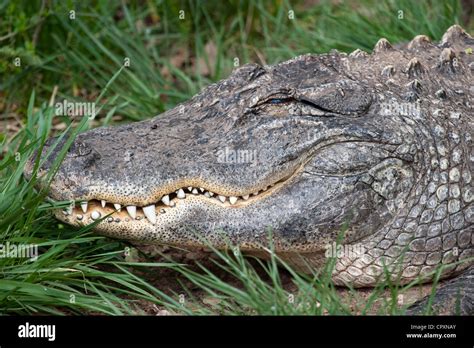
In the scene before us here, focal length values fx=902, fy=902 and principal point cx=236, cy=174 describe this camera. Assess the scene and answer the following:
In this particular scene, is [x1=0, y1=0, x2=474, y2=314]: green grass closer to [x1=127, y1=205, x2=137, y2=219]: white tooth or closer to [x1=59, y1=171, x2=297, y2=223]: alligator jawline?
[x1=59, y1=171, x2=297, y2=223]: alligator jawline

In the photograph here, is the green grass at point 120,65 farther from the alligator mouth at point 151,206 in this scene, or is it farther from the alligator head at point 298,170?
the alligator head at point 298,170

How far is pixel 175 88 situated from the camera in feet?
24.1

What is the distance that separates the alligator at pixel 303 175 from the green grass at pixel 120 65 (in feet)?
0.86

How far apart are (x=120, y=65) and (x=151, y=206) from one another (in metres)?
3.03

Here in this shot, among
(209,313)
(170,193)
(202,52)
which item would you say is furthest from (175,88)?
(209,313)

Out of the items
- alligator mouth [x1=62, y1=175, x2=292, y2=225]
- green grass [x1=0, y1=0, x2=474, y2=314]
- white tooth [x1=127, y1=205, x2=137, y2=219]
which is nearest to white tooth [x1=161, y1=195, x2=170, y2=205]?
alligator mouth [x1=62, y1=175, x2=292, y2=225]

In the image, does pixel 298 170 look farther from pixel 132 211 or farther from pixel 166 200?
pixel 132 211

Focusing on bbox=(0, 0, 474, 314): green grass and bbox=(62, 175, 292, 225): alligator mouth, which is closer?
bbox=(62, 175, 292, 225): alligator mouth

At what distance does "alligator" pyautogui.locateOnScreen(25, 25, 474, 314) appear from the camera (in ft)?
15.0

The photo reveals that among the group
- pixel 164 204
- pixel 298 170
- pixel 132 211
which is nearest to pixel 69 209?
pixel 132 211

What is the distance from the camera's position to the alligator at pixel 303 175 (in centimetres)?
457

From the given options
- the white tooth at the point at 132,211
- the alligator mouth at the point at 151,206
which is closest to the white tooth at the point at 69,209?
the alligator mouth at the point at 151,206

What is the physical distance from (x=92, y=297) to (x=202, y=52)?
11.9 ft

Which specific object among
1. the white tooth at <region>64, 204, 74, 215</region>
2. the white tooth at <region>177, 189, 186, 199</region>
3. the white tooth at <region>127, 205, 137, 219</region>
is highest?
the white tooth at <region>177, 189, 186, 199</region>
